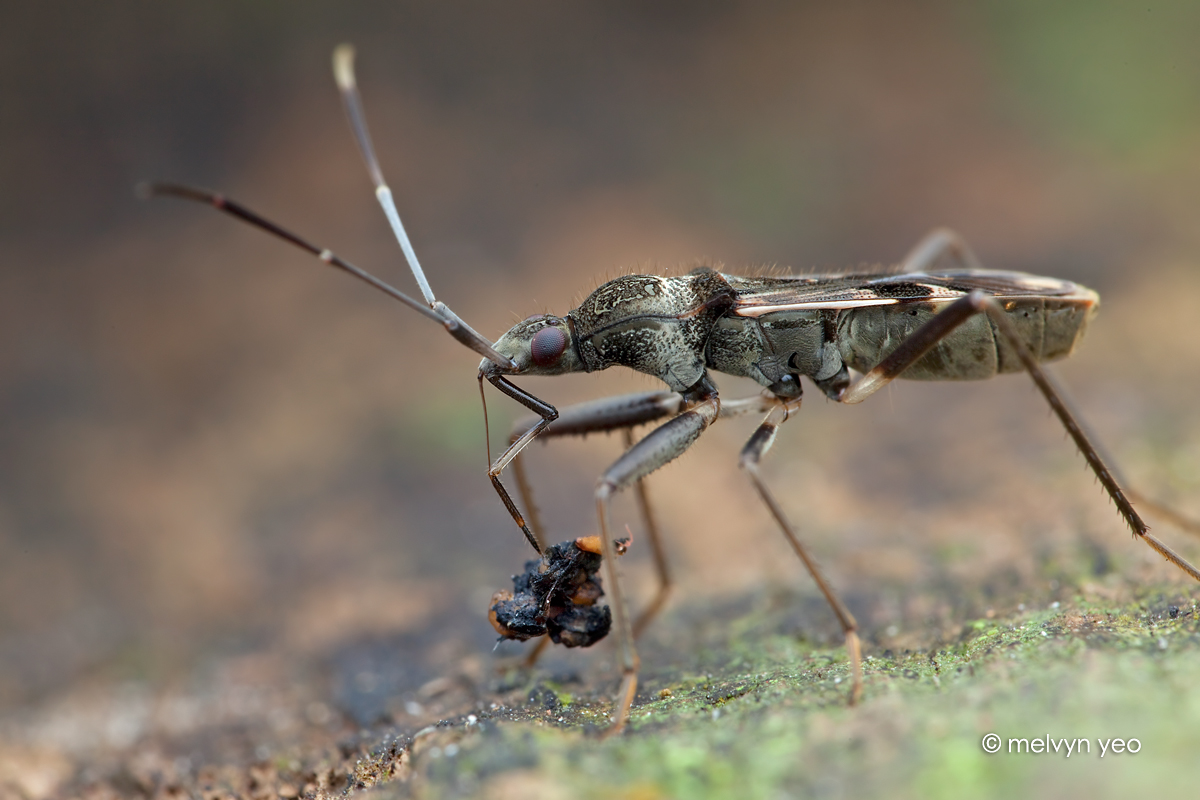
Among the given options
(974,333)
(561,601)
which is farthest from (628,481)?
(974,333)

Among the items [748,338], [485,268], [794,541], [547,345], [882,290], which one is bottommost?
[794,541]

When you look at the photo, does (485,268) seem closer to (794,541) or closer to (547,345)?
(547,345)

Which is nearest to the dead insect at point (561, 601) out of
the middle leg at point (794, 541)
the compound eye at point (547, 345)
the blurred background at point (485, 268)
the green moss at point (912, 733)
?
the green moss at point (912, 733)

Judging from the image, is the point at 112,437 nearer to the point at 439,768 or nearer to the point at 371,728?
the point at 371,728

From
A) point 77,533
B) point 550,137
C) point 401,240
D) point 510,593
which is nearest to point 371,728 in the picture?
point 510,593

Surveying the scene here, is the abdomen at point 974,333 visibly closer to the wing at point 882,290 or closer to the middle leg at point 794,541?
the wing at point 882,290

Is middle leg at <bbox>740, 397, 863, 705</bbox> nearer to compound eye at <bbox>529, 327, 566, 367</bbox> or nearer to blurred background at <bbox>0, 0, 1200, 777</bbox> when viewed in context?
blurred background at <bbox>0, 0, 1200, 777</bbox>
